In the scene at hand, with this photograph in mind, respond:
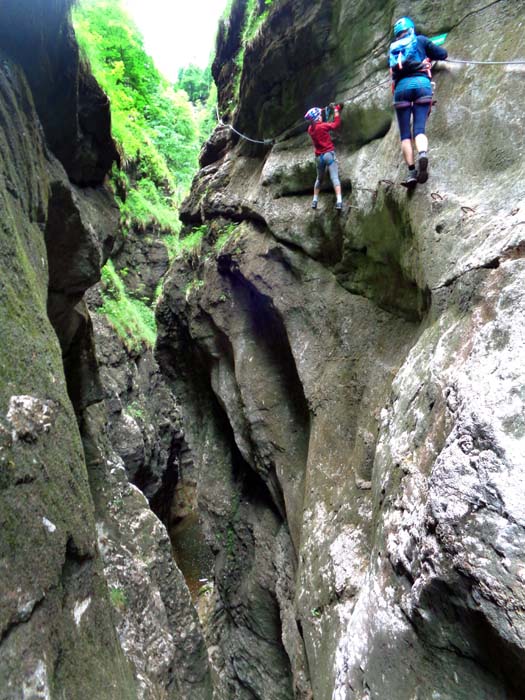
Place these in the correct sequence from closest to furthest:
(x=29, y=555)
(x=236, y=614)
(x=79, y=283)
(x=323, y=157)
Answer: (x=29, y=555)
(x=323, y=157)
(x=79, y=283)
(x=236, y=614)

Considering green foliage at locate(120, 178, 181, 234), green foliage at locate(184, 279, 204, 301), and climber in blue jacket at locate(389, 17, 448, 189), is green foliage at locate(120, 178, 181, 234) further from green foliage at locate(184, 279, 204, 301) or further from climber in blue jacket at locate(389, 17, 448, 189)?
climber in blue jacket at locate(389, 17, 448, 189)

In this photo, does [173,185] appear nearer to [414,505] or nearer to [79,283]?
[79,283]

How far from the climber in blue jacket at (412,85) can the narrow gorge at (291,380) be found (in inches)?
9.9

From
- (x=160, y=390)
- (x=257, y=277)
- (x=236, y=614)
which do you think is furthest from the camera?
(x=160, y=390)

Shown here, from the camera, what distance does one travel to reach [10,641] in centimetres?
216

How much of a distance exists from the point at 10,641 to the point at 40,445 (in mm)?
1134

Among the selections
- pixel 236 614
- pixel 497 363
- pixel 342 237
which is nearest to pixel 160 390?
pixel 236 614

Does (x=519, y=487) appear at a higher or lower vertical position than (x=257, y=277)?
Result: lower

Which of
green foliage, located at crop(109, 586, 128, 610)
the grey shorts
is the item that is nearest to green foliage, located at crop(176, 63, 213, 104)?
the grey shorts

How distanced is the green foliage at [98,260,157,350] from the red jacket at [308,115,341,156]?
9.30 m

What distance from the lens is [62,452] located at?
3277mm

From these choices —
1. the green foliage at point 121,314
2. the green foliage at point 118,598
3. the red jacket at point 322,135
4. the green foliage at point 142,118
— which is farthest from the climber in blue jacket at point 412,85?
the green foliage at point 142,118

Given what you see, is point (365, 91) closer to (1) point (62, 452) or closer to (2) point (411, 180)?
(2) point (411, 180)

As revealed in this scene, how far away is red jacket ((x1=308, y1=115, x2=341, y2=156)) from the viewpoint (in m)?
5.85
